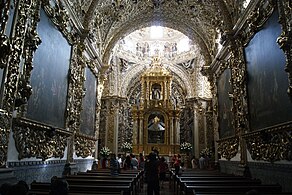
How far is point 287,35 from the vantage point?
5.29 m

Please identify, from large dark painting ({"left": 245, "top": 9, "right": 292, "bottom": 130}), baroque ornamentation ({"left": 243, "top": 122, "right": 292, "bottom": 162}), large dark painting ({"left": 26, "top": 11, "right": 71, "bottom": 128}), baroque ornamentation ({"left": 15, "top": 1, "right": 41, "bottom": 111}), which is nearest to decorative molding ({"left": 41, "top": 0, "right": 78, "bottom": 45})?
large dark painting ({"left": 26, "top": 11, "right": 71, "bottom": 128})

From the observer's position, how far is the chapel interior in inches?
203

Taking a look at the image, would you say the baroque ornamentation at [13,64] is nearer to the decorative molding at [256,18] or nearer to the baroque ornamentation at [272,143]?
the baroque ornamentation at [272,143]

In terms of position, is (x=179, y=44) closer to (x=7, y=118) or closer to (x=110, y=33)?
(x=110, y=33)

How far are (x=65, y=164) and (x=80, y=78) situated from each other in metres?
3.19

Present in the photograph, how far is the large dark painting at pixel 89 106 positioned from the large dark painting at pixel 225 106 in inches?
225

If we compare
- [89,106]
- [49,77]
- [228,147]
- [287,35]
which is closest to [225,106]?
[228,147]

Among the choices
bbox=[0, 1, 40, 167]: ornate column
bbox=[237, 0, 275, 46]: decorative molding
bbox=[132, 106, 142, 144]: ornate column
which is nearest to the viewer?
bbox=[0, 1, 40, 167]: ornate column

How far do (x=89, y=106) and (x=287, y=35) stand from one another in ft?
26.9

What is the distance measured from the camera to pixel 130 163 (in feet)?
41.5

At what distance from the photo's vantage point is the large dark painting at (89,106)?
10.4 meters

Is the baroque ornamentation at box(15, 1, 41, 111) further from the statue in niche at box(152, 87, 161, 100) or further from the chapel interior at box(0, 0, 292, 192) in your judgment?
the statue in niche at box(152, 87, 161, 100)

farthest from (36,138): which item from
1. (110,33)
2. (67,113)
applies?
(110,33)

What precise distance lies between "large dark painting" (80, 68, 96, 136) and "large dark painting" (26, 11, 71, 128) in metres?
2.17
